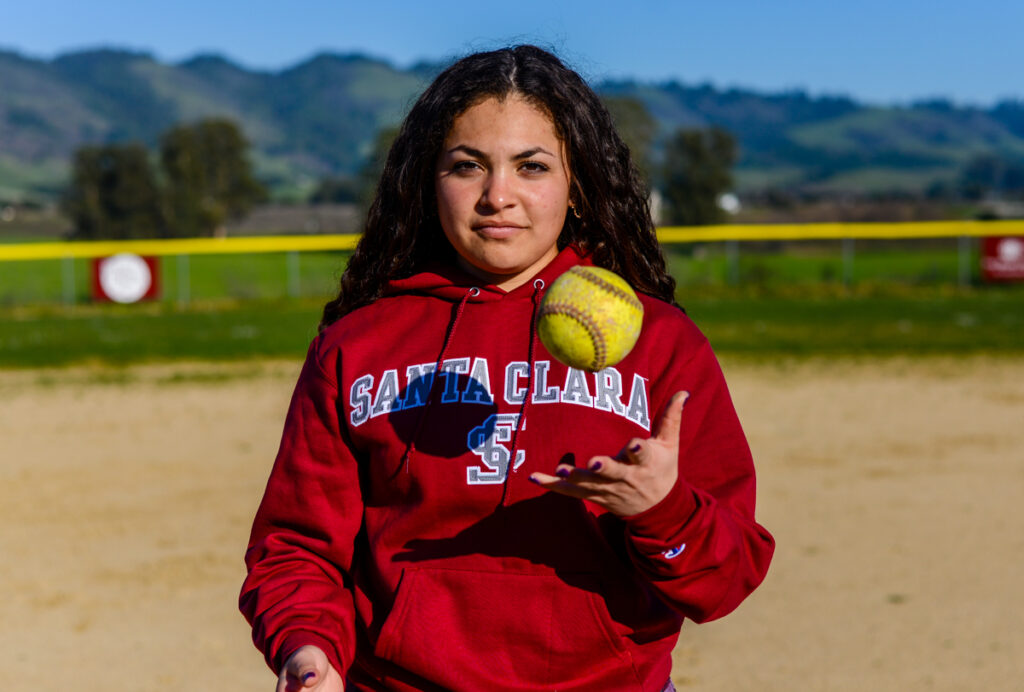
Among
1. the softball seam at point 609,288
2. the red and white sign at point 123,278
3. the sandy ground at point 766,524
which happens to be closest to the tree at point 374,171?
the softball seam at point 609,288

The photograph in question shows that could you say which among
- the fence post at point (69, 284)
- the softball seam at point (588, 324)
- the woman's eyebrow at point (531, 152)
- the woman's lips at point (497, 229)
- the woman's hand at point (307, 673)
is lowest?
the fence post at point (69, 284)

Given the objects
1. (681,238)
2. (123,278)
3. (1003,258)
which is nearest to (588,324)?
(681,238)

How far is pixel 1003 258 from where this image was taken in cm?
1881

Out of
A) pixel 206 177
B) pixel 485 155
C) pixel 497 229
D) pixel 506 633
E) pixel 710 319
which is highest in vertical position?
pixel 206 177

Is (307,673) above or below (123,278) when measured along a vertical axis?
above

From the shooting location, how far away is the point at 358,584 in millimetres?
1789

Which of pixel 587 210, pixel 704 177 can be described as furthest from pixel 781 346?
pixel 704 177

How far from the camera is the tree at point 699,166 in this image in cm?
6084

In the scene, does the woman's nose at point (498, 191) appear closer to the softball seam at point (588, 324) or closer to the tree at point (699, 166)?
the softball seam at point (588, 324)

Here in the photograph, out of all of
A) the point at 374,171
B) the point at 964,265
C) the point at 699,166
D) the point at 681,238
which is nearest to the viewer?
the point at 374,171

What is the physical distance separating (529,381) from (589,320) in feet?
0.71

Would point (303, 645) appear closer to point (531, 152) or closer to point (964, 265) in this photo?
point (531, 152)

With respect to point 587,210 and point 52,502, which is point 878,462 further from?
point 587,210

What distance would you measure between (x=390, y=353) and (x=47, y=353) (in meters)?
11.4
